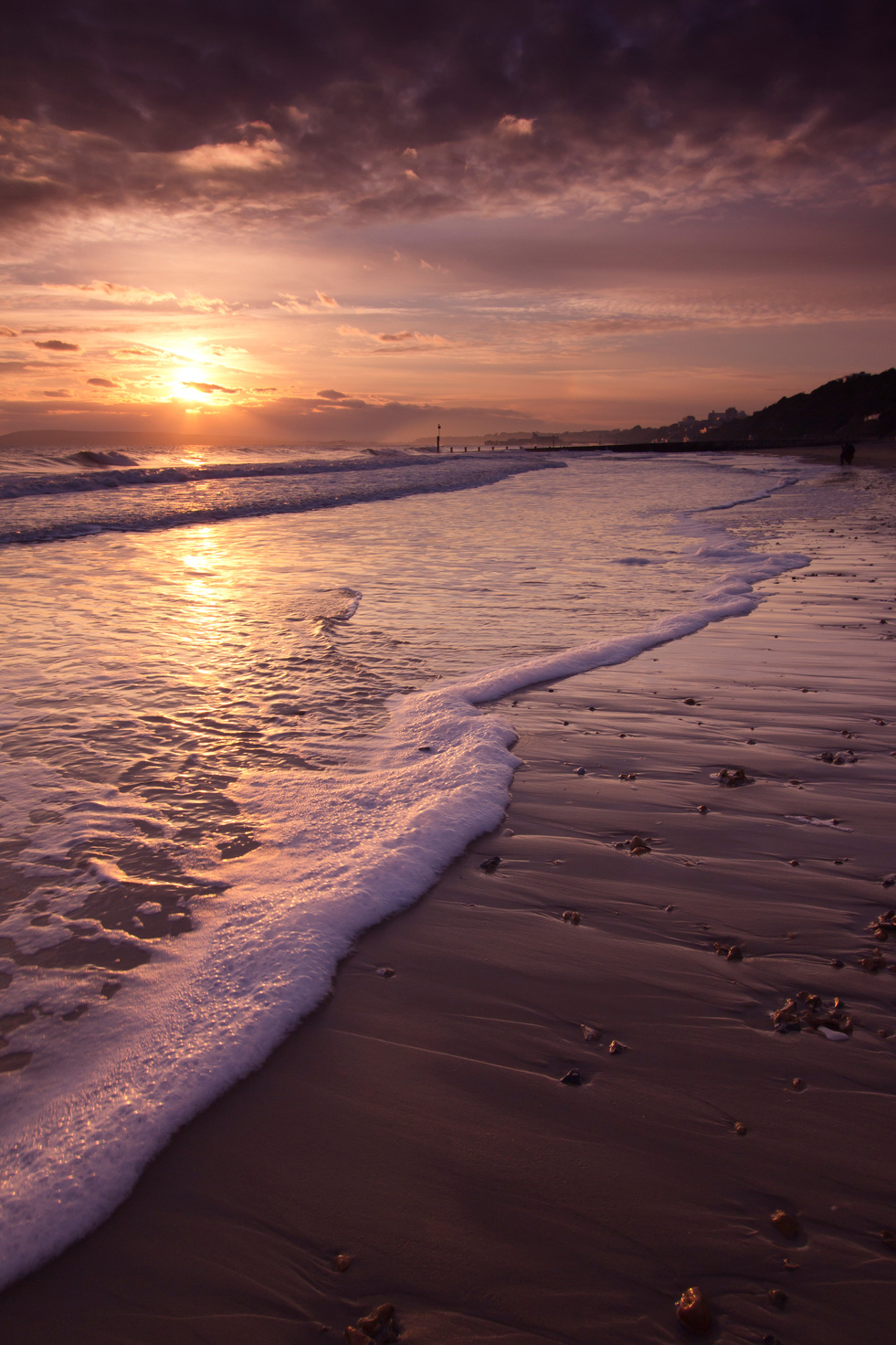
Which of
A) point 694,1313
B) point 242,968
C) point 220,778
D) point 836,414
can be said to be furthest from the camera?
point 836,414

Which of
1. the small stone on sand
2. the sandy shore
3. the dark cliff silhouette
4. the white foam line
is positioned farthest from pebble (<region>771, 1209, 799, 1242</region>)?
the dark cliff silhouette

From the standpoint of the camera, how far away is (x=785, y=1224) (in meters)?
1.62

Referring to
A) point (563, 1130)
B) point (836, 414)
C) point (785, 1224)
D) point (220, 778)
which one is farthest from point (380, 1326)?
point (836, 414)

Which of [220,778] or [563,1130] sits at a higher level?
[220,778]

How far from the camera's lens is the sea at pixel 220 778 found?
6.91ft

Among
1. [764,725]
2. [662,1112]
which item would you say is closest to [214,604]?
[764,725]

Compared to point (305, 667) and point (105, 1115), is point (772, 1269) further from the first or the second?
point (305, 667)

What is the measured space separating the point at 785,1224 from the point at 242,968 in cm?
186

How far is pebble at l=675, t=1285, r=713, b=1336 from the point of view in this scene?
4.71 ft

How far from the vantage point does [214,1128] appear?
1.94 m

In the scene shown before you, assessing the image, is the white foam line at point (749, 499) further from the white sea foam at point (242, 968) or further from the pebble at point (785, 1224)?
the pebble at point (785, 1224)

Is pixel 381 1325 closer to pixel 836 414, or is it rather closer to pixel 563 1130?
pixel 563 1130

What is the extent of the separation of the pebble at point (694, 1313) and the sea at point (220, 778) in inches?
52.4

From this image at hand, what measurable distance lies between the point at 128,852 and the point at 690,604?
657cm
